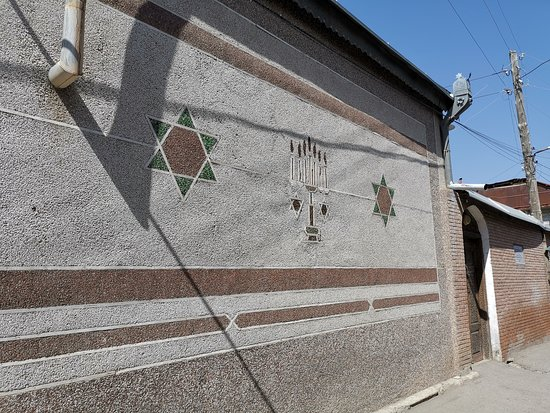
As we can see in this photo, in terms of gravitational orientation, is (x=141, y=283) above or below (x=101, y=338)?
above

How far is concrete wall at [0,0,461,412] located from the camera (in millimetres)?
2740

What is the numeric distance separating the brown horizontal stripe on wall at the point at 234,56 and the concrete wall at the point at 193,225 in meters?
0.02

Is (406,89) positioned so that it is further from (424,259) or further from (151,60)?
(151,60)

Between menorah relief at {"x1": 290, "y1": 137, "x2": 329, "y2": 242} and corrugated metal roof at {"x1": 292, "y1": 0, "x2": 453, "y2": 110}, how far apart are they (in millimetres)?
1514

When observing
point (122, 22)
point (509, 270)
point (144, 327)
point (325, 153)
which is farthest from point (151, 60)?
point (509, 270)

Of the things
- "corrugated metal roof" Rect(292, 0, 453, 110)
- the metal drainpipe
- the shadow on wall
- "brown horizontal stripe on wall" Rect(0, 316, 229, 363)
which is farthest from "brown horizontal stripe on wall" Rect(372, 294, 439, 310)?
the metal drainpipe

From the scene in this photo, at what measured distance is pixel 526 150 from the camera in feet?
→ 49.0

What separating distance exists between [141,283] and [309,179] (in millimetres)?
2271

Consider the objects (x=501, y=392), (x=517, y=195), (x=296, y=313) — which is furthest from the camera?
(x=517, y=195)

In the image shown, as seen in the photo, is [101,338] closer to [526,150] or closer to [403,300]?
[403,300]

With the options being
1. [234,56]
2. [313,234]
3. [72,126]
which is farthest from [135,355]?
→ [234,56]

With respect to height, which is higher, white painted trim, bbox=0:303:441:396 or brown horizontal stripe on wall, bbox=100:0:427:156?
brown horizontal stripe on wall, bbox=100:0:427:156

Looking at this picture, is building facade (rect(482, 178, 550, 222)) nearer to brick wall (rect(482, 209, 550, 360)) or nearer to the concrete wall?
brick wall (rect(482, 209, 550, 360))

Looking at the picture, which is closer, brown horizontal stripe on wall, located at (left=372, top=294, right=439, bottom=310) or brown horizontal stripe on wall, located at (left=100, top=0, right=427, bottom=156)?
brown horizontal stripe on wall, located at (left=100, top=0, right=427, bottom=156)
